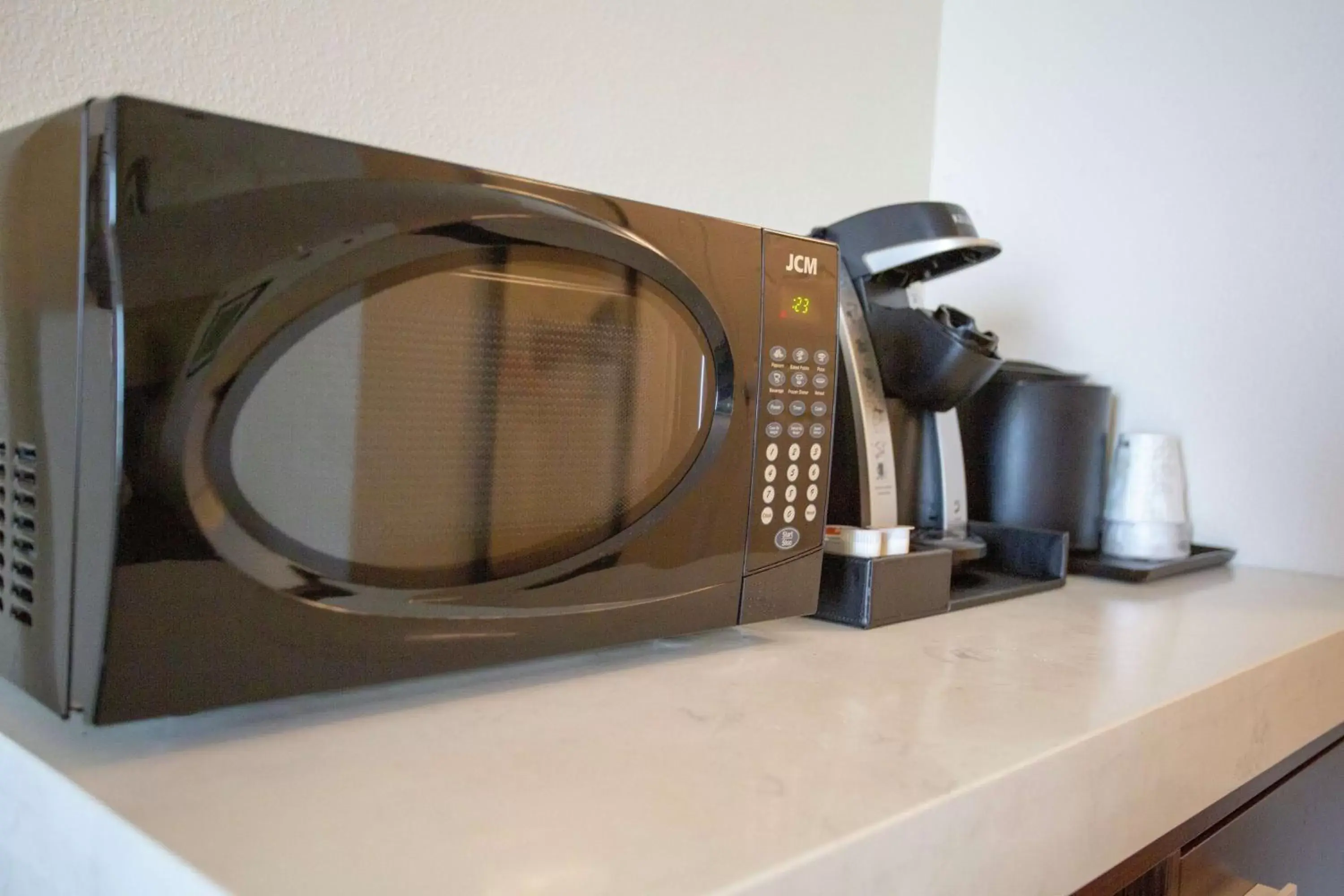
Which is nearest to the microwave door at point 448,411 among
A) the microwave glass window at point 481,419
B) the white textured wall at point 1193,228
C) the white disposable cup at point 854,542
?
the microwave glass window at point 481,419

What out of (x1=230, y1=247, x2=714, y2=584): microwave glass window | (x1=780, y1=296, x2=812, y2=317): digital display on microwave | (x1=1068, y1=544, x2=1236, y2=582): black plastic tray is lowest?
(x1=1068, y1=544, x2=1236, y2=582): black plastic tray

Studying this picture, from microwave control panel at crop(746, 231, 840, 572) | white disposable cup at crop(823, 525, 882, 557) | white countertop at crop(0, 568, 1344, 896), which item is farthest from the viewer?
white disposable cup at crop(823, 525, 882, 557)

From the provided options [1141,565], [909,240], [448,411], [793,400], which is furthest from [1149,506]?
[448,411]

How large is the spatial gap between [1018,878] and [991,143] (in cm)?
113

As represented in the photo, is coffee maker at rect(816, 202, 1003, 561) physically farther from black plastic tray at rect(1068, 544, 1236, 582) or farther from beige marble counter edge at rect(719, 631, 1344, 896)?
beige marble counter edge at rect(719, 631, 1344, 896)

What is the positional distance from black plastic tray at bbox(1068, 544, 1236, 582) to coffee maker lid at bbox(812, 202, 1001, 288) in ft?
1.20

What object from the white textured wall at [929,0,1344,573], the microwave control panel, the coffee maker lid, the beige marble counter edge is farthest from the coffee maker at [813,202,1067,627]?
the white textured wall at [929,0,1344,573]

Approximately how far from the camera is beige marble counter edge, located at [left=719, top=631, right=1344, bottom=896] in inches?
14.6

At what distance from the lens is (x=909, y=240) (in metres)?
0.82

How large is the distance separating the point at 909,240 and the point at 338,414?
0.54 metres

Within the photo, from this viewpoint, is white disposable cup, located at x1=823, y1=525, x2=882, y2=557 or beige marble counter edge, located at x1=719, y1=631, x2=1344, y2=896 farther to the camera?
white disposable cup, located at x1=823, y1=525, x2=882, y2=557

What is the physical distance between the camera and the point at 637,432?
1.88 ft

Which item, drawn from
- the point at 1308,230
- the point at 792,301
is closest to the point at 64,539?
the point at 792,301

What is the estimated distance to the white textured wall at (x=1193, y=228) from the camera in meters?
1.06
